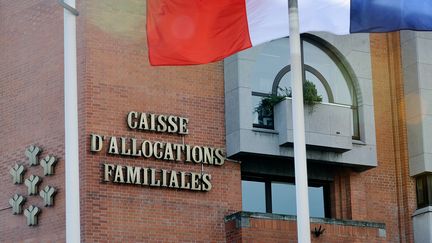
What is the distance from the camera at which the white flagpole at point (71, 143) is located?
1700cm

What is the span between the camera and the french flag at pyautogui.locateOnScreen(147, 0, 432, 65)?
1805cm

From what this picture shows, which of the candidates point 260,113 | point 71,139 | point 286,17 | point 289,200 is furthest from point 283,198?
point 71,139

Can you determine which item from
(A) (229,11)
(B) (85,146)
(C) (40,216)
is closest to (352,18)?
(A) (229,11)

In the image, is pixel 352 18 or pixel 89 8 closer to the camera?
pixel 352 18

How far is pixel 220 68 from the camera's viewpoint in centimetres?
2684

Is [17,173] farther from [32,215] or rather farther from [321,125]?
[321,125]

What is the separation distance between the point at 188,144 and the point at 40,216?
381 centimetres

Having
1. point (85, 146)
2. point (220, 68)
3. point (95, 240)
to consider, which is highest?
point (220, 68)

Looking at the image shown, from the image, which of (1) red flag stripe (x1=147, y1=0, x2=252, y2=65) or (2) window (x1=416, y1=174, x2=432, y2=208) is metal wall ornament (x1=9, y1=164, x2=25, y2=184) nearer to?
(1) red flag stripe (x1=147, y1=0, x2=252, y2=65)

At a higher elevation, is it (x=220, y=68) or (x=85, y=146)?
(x=220, y=68)

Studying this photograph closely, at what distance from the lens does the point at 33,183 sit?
994 inches

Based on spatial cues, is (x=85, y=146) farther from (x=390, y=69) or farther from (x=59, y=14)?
(x=390, y=69)

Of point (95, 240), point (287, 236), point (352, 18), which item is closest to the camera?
point (352, 18)

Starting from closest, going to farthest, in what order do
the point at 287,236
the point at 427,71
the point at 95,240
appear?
the point at 95,240
the point at 287,236
the point at 427,71
